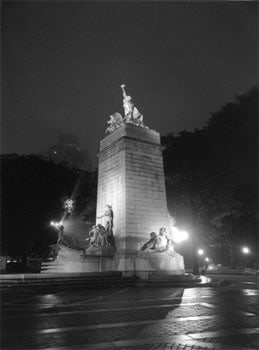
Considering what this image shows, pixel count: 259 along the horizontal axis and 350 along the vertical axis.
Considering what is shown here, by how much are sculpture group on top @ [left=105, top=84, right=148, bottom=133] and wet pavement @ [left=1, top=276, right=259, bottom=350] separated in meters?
15.5

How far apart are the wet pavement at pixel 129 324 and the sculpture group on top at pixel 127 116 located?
50.8 feet

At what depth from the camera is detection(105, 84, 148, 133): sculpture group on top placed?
972 inches

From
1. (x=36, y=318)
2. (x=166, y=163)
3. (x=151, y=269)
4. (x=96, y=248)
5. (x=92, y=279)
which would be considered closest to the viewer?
(x=36, y=318)

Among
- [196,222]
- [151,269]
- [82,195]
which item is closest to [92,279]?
[151,269]

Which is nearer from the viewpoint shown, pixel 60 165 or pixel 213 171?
pixel 213 171

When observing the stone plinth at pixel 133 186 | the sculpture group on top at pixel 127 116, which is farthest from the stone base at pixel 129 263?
the sculpture group on top at pixel 127 116

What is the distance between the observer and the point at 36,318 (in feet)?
27.5

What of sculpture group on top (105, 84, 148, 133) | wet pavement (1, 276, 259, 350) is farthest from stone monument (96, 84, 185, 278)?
wet pavement (1, 276, 259, 350)

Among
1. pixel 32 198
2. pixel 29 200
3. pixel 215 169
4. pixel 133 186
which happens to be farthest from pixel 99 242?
pixel 32 198

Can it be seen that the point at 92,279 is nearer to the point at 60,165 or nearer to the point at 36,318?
the point at 36,318

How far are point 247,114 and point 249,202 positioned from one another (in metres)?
8.07

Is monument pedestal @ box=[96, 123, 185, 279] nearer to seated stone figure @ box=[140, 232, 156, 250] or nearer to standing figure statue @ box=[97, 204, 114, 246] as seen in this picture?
standing figure statue @ box=[97, 204, 114, 246]

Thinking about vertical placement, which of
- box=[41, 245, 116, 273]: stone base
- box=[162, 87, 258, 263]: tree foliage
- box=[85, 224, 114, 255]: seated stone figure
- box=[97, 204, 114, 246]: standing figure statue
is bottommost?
box=[41, 245, 116, 273]: stone base

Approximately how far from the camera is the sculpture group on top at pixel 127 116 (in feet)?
81.0
